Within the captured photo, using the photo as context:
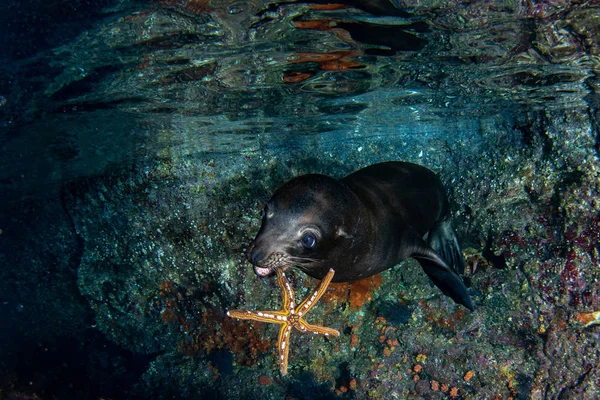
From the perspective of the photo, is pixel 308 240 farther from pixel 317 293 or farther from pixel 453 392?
pixel 453 392

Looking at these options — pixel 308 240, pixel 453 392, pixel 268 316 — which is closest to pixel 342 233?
pixel 308 240

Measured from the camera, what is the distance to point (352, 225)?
12.4ft

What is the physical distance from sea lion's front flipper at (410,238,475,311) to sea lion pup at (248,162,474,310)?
12 mm

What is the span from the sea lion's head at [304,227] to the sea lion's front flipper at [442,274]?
1560 millimetres

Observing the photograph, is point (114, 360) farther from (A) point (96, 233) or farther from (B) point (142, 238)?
(B) point (142, 238)

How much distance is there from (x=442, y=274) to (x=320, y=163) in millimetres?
4893

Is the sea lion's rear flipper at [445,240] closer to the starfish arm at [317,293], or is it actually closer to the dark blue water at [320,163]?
the dark blue water at [320,163]

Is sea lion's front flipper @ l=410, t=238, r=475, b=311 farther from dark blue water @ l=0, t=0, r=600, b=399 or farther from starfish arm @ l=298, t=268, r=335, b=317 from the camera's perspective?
dark blue water @ l=0, t=0, r=600, b=399

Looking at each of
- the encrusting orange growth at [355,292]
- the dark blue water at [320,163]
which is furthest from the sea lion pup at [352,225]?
the encrusting orange growth at [355,292]

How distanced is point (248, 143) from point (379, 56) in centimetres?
719

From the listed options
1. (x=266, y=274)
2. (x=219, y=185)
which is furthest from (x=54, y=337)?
(x=266, y=274)

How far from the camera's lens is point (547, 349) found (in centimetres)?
641

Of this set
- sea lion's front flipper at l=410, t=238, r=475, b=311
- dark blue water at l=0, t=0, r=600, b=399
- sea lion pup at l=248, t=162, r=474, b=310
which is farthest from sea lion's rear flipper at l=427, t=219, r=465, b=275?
sea lion's front flipper at l=410, t=238, r=475, b=311

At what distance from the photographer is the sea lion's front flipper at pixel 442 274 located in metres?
4.86
